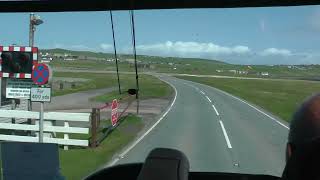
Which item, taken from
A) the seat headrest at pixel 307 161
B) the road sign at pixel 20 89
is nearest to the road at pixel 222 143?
the road sign at pixel 20 89

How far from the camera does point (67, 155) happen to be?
1473 centimetres

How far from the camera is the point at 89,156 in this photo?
582 inches

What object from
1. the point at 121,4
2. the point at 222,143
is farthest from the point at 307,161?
the point at 222,143

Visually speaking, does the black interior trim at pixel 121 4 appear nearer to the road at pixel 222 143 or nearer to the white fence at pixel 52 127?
the road at pixel 222 143

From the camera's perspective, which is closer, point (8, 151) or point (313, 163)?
point (313, 163)

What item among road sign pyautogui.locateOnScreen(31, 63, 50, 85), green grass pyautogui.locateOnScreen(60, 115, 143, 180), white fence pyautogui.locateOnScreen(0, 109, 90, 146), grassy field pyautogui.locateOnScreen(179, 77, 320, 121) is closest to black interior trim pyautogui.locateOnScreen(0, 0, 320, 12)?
green grass pyautogui.locateOnScreen(60, 115, 143, 180)

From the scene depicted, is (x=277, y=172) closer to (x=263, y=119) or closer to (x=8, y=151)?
(x=8, y=151)

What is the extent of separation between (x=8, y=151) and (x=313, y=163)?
2.34 meters

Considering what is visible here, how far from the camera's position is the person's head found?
1.33m

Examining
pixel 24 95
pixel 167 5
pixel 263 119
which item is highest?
pixel 167 5

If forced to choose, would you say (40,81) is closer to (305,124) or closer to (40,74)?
(40,74)

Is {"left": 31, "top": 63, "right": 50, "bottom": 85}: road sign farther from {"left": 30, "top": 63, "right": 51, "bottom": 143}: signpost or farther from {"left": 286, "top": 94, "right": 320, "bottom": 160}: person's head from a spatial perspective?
{"left": 286, "top": 94, "right": 320, "bottom": 160}: person's head

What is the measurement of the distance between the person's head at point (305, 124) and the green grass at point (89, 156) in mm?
9528

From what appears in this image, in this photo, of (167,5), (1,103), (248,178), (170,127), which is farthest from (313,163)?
(170,127)
